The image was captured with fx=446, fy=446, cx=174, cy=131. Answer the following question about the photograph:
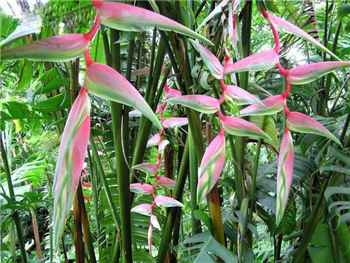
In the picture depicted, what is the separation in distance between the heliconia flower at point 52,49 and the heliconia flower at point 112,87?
0.01 m

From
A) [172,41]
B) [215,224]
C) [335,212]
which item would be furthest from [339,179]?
[172,41]

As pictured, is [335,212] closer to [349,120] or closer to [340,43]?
[349,120]

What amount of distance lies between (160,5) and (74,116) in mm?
250

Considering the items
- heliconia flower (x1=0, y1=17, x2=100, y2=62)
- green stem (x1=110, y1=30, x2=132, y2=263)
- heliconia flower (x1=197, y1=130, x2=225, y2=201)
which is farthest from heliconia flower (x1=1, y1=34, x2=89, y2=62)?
green stem (x1=110, y1=30, x2=132, y2=263)

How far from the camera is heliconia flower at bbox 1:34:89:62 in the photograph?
185mm

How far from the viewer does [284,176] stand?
313mm

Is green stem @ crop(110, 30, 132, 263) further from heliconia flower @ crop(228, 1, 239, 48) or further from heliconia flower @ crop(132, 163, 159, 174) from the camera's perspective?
heliconia flower @ crop(228, 1, 239, 48)

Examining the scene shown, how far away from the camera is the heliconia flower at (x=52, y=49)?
19 cm

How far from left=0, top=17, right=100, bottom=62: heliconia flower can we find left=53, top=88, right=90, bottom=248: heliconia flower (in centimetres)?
2

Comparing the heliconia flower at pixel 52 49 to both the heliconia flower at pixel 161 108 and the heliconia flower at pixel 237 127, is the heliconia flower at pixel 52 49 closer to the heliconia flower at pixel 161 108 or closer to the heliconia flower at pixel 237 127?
the heliconia flower at pixel 237 127

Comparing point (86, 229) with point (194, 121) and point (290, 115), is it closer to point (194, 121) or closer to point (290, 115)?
point (194, 121)

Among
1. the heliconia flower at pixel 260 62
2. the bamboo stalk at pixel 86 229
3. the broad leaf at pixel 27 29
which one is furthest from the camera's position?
the bamboo stalk at pixel 86 229

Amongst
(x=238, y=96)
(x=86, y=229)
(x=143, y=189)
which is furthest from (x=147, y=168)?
(x=238, y=96)

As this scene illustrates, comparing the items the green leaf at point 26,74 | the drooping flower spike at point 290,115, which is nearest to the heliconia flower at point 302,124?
the drooping flower spike at point 290,115
